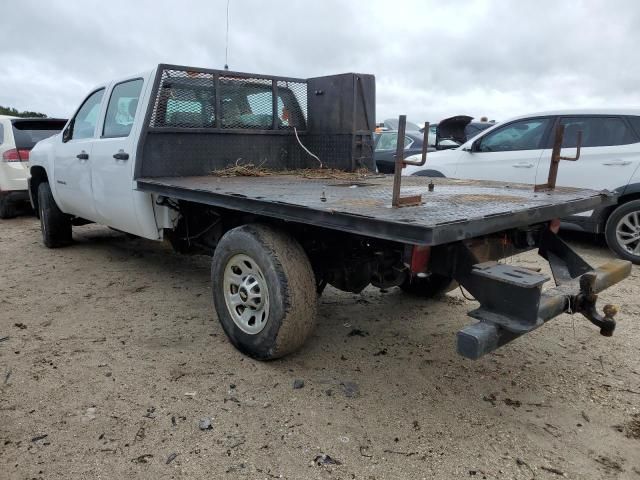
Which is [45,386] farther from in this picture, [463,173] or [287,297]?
[463,173]

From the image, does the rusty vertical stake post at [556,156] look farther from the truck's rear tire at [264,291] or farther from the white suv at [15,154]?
the white suv at [15,154]

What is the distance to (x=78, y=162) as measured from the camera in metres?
5.30

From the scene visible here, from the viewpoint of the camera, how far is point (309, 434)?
260 centimetres

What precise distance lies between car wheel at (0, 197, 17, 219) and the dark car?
642 centimetres

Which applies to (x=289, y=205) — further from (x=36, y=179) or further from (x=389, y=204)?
(x=36, y=179)

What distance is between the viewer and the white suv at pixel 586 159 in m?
5.79

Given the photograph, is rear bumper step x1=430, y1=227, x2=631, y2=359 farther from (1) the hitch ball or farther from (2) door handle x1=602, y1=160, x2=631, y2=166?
(2) door handle x1=602, y1=160, x2=631, y2=166

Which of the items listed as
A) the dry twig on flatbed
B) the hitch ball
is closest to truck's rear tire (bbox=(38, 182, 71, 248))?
the dry twig on flatbed

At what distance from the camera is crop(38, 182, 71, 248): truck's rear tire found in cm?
626

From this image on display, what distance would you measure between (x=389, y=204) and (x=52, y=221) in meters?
5.09

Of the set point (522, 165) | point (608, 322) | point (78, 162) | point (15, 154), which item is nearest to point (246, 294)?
point (608, 322)

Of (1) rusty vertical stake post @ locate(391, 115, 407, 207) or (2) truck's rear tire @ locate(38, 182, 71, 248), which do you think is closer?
(1) rusty vertical stake post @ locate(391, 115, 407, 207)

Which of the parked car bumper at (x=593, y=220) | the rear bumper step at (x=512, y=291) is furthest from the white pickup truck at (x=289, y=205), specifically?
the parked car bumper at (x=593, y=220)

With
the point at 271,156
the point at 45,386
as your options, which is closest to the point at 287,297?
the point at 45,386
